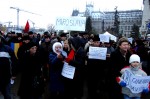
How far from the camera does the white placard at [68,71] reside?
23.4ft

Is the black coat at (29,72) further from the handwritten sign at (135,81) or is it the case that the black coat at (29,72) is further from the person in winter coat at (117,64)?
the handwritten sign at (135,81)

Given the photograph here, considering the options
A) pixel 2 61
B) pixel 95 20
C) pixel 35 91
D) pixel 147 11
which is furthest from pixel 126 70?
pixel 95 20

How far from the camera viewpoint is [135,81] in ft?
20.9

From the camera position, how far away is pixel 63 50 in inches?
288

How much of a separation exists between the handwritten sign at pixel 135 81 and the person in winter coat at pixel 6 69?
103 inches

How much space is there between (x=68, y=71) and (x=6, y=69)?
5.05 ft

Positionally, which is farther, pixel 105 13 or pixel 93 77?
pixel 105 13

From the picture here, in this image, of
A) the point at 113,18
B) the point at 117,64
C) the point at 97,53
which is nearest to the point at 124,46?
the point at 117,64

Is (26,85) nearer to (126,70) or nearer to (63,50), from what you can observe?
(63,50)

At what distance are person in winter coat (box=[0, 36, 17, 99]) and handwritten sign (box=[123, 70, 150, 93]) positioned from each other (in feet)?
8.60

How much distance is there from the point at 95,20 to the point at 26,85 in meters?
148

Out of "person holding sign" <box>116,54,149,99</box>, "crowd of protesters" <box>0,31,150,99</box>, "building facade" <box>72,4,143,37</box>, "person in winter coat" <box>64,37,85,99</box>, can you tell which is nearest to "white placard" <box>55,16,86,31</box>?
"crowd of protesters" <box>0,31,150,99</box>

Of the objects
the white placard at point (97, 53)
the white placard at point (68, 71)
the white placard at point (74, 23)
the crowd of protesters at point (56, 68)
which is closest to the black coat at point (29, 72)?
the crowd of protesters at point (56, 68)

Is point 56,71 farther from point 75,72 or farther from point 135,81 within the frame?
point 135,81
